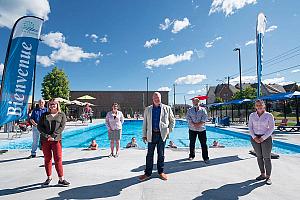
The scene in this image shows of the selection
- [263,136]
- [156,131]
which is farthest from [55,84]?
[263,136]

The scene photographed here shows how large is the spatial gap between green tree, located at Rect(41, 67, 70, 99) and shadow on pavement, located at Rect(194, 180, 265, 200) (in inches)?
1257

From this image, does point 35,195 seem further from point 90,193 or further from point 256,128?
point 256,128

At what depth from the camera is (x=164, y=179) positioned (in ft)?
13.7

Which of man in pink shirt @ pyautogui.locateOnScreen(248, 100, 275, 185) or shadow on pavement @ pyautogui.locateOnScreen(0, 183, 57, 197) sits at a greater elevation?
man in pink shirt @ pyautogui.locateOnScreen(248, 100, 275, 185)

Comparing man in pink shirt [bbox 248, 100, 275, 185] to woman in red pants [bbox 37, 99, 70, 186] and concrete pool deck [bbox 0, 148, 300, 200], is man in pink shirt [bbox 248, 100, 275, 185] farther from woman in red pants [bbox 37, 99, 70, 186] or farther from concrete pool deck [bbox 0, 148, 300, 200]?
woman in red pants [bbox 37, 99, 70, 186]

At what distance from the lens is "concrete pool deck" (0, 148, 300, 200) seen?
3.45 meters

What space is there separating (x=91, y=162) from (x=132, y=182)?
207 cm

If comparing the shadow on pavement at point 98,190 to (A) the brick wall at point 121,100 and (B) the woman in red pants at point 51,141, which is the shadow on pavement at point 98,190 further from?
(A) the brick wall at point 121,100

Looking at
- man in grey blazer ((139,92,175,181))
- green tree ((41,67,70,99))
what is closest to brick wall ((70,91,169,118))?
green tree ((41,67,70,99))

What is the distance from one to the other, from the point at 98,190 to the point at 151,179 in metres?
1.05

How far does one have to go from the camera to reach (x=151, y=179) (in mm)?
4191

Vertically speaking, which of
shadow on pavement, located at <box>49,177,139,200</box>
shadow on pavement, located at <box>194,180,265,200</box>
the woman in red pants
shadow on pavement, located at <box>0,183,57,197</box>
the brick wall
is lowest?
shadow on pavement, located at <box>0,183,57,197</box>

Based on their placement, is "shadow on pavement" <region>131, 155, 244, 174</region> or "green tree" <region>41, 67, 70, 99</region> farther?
"green tree" <region>41, 67, 70, 99</region>

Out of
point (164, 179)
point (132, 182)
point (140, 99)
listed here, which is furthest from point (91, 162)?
point (140, 99)
